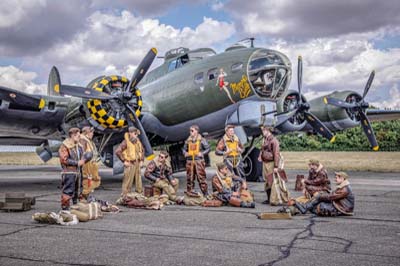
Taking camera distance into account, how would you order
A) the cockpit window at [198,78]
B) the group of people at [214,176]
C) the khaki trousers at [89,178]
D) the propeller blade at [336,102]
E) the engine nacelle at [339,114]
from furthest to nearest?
the engine nacelle at [339,114], the propeller blade at [336,102], the cockpit window at [198,78], the khaki trousers at [89,178], the group of people at [214,176]

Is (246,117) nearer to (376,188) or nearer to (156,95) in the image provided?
(156,95)

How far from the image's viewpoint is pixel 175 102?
13812 millimetres

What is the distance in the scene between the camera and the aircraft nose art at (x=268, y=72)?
39.6 ft

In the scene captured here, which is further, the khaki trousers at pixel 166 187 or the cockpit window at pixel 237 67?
the cockpit window at pixel 237 67

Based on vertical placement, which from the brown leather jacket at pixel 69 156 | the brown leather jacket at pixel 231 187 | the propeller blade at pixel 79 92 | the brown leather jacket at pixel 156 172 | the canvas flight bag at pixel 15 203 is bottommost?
the canvas flight bag at pixel 15 203

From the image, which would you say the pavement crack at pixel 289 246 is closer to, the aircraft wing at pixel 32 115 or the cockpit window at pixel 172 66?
the aircraft wing at pixel 32 115

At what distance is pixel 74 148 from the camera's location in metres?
7.69

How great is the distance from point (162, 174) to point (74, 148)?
272cm

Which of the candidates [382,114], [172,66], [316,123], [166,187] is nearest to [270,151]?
[166,187]

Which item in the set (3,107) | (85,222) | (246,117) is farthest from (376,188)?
(3,107)

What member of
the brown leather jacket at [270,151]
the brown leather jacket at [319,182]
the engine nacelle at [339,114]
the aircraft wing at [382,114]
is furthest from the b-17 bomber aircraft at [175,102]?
the aircraft wing at [382,114]

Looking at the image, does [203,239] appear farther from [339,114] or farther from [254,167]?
[339,114]

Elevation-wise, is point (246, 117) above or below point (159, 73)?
below

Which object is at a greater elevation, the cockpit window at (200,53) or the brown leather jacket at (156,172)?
the cockpit window at (200,53)
